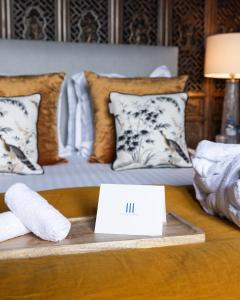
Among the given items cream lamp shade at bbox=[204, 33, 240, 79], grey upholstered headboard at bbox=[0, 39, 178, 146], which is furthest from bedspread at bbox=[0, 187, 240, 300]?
cream lamp shade at bbox=[204, 33, 240, 79]

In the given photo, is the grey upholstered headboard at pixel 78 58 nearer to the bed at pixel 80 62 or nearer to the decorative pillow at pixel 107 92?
the bed at pixel 80 62

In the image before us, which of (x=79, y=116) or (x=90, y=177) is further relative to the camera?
(x=79, y=116)

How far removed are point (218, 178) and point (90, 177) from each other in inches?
28.5

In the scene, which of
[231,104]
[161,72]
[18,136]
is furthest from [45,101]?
[231,104]

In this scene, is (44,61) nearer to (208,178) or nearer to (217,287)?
(208,178)

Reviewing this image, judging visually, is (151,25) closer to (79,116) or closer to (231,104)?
(231,104)

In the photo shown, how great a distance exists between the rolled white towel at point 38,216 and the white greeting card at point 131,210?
12 centimetres

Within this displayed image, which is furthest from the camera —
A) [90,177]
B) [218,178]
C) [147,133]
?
[147,133]

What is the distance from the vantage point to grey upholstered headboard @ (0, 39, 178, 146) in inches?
91.2

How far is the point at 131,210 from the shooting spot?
1007mm

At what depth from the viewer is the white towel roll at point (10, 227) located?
914 mm

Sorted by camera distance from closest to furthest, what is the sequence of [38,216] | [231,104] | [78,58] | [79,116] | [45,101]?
1. [38,216]
2. [45,101]
3. [79,116]
4. [78,58]
5. [231,104]

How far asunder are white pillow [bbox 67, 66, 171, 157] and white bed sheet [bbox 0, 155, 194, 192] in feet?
1.01

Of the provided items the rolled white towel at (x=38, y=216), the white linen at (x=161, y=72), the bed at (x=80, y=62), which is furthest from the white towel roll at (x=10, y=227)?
the white linen at (x=161, y=72)
